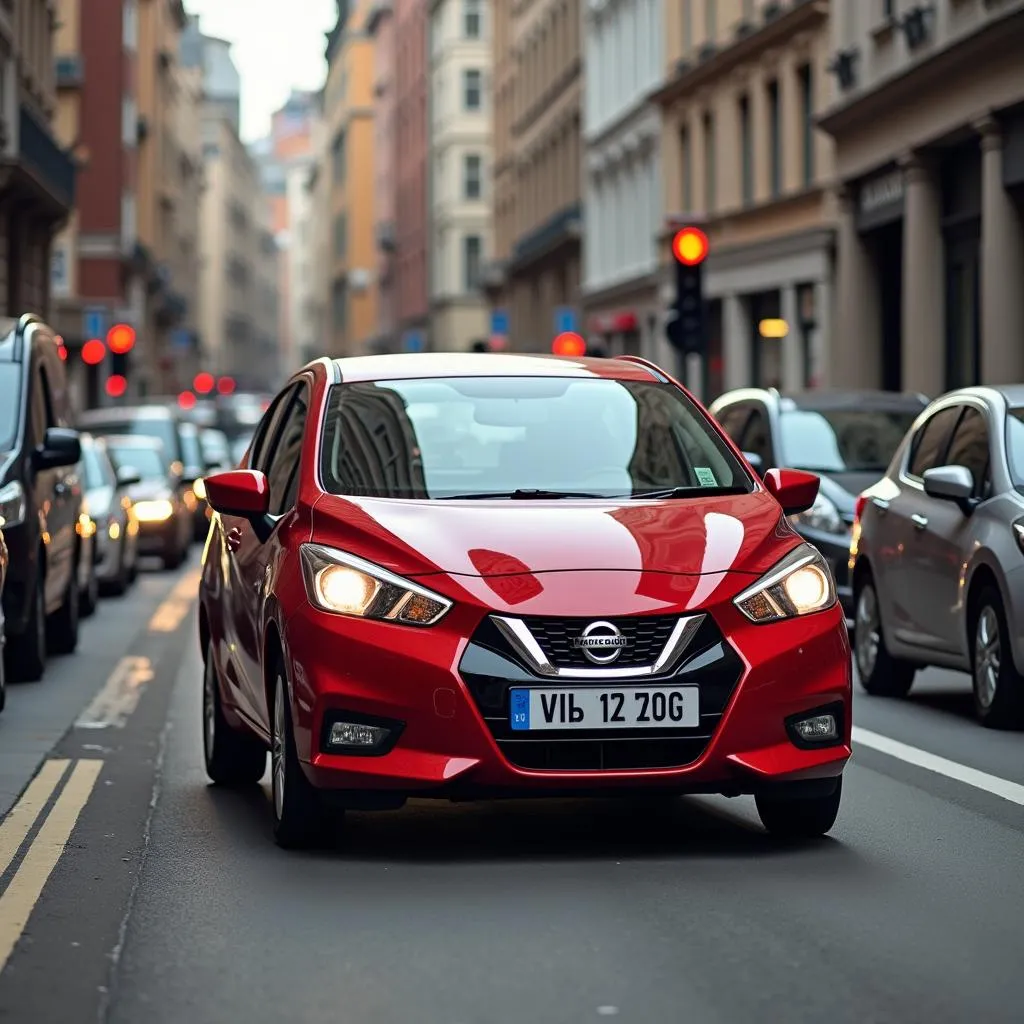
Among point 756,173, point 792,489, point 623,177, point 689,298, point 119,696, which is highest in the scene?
point 623,177

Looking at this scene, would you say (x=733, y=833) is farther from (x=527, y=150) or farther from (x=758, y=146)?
(x=527, y=150)

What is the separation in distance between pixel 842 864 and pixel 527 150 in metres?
70.8

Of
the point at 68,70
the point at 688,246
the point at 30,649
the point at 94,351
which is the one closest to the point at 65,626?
the point at 30,649

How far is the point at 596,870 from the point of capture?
7730 mm

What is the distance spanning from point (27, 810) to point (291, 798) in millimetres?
1690

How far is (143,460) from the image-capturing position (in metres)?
30.6

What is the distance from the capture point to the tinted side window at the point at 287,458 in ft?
29.3

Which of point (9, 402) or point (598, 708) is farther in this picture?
point (9, 402)

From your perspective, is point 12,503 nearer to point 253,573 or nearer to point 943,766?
point 253,573

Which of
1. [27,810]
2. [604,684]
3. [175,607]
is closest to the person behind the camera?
[604,684]

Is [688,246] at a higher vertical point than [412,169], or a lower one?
lower

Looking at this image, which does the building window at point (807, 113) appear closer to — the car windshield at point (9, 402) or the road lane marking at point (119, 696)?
the road lane marking at point (119, 696)

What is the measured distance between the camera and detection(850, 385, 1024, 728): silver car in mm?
12055

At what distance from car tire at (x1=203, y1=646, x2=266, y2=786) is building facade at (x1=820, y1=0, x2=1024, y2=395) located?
18.6 m
